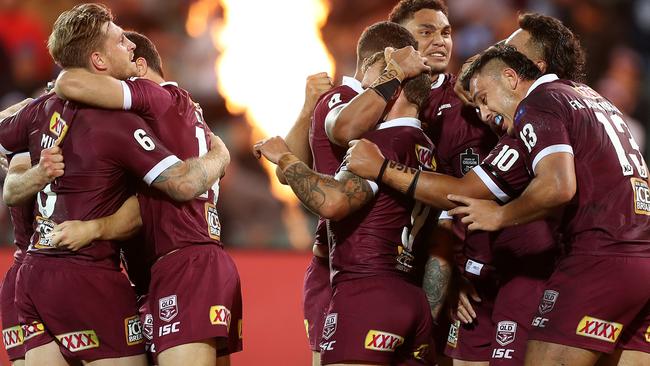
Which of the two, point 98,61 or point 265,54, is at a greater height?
point 98,61

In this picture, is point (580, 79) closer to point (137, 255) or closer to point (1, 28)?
point (137, 255)

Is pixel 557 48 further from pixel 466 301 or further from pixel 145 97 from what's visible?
pixel 145 97

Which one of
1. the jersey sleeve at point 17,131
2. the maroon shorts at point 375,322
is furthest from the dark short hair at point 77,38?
the maroon shorts at point 375,322

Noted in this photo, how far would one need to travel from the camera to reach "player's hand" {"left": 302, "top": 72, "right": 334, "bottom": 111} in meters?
6.11

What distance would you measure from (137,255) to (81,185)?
0.61 m

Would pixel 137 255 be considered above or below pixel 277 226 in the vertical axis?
above

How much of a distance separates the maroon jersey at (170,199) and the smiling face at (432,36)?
185 centimetres

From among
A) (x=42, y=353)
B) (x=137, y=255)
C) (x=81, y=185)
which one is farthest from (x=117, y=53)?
(x=42, y=353)

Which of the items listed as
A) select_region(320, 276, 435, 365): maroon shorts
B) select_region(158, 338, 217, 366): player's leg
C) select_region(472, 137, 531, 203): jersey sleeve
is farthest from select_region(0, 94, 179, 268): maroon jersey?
select_region(472, 137, 531, 203): jersey sleeve

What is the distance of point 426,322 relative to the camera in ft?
16.5

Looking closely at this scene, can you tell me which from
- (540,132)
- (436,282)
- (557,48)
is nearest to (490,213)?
(540,132)

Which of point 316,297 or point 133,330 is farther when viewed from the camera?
point 316,297

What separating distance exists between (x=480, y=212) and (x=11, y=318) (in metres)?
2.76

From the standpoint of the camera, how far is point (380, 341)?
4820 millimetres
